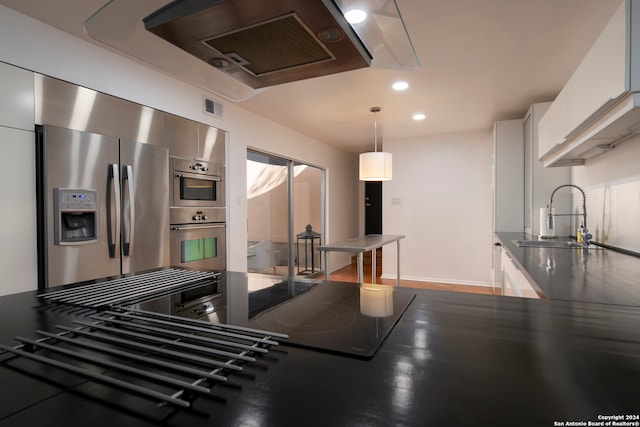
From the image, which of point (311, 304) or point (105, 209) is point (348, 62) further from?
point (105, 209)

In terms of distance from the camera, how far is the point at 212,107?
3381 millimetres

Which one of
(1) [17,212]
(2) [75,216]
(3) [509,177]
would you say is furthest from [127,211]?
(3) [509,177]

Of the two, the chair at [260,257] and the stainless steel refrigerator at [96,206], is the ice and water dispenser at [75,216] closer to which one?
the stainless steel refrigerator at [96,206]

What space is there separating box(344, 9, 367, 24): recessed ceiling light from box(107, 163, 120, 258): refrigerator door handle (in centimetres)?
209

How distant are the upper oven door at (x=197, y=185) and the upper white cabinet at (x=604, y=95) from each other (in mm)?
2924

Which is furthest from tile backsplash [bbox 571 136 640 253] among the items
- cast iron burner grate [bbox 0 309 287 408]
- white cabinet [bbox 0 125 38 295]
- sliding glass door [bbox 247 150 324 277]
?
white cabinet [bbox 0 125 38 295]

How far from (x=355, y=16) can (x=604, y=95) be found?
1207 mm

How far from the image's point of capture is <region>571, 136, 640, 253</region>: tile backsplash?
2041mm

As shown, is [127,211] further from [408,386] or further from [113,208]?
[408,386]

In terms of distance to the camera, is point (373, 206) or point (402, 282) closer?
point (402, 282)

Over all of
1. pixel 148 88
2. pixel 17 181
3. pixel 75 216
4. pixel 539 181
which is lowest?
pixel 75 216

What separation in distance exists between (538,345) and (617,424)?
0.25 meters

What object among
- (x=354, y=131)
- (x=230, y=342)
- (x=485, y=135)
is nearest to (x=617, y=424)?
(x=230, y=342)

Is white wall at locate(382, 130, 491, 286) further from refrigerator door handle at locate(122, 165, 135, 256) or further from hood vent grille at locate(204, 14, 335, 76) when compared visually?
hood vent grille at locate(204, 14, 335, 76)
